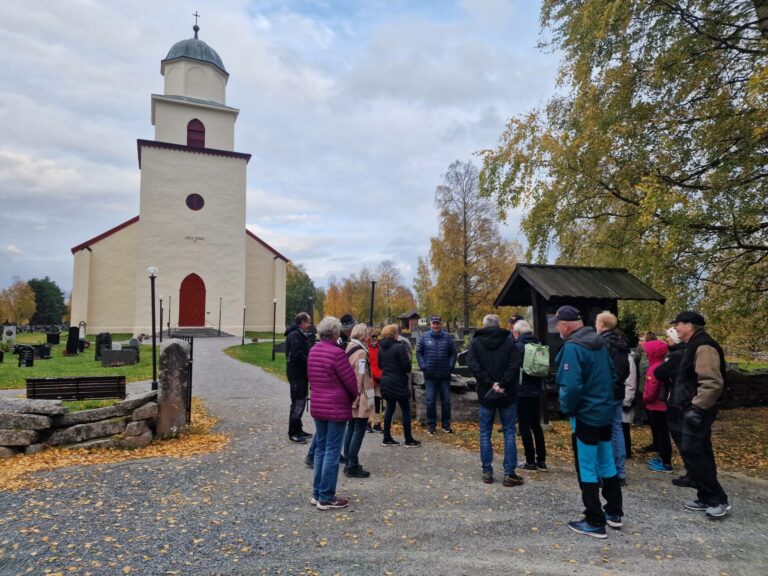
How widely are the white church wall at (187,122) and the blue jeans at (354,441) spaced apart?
117 ft

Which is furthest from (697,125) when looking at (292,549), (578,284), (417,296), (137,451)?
(417,296)

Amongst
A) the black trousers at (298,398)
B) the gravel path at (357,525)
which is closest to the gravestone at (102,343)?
the black trousers at (298,398)

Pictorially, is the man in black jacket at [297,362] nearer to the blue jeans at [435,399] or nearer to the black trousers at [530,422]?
the blue jeans at [435,399]

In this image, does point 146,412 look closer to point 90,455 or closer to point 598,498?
point 90,455

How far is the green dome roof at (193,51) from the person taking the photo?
1443 inches

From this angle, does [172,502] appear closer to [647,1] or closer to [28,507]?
[28,507]

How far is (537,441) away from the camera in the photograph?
20.2 ft

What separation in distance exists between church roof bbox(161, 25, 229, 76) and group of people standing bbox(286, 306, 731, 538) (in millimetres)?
36954

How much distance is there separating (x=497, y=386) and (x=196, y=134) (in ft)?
121

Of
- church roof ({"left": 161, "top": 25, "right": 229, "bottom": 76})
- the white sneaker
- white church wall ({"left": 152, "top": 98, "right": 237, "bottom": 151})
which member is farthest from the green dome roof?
the white sneaker

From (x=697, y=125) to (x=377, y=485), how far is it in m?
8.19

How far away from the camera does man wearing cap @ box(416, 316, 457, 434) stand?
8203mm

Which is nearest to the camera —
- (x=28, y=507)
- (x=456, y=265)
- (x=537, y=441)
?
(x=28, y=507)

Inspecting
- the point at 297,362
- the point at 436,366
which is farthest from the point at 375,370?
the point at 297,362
